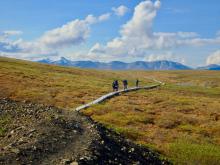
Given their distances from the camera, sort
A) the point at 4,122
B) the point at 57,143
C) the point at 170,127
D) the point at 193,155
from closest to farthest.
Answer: the point at 57,143 < the point at 4,122 < the point at 193,155 < the point at 170,127

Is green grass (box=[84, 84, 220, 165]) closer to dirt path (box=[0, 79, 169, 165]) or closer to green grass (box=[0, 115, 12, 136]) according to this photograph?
dirt path (box=[0, 79, 169, 165])

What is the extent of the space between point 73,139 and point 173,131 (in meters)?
25.3

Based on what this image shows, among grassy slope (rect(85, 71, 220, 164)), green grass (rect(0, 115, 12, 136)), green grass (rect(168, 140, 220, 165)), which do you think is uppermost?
green grass (rect(0, 115, 12, 136))

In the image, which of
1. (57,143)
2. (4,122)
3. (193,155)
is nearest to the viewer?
(57,143)

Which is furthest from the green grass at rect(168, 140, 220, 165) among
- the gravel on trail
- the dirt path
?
the dirt path

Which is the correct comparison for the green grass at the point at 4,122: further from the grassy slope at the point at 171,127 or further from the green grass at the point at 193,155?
the green grass at the point at 193,155

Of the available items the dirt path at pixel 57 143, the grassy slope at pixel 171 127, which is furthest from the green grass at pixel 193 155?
the dirt path at pixel 57 143

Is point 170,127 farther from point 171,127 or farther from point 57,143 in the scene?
point 57,143

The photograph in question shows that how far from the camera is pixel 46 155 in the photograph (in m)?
23.0

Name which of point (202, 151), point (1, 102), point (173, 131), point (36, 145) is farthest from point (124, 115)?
point (36, 145)

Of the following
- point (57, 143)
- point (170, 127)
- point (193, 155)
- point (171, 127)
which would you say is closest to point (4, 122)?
point (57, 143)

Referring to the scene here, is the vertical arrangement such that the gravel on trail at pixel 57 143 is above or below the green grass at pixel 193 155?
above

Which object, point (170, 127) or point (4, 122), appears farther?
point (170, 127)

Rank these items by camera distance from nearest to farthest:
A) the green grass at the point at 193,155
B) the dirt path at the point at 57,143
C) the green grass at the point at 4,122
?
the dirt path at the point at 57,143, the green grass at the point at 4,122, the green grass at the point at 193,155
